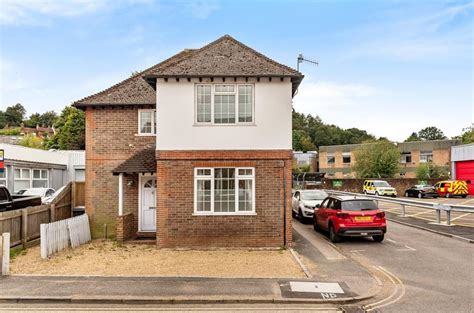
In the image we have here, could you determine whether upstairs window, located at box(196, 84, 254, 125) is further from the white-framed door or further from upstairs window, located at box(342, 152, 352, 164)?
upstairs window, located at box(342, 152, 352, 164)

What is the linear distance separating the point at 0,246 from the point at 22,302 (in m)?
2.42

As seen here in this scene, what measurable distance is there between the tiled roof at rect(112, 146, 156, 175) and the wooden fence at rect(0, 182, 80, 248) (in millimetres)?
3169

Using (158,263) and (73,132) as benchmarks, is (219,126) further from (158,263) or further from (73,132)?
(73,132)

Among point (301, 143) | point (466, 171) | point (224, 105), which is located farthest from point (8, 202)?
point (301, 143)

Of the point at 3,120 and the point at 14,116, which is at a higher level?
the point at 14,116

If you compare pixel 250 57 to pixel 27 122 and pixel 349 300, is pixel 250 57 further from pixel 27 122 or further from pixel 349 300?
pixel 27 122

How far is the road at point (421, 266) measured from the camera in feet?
25.3

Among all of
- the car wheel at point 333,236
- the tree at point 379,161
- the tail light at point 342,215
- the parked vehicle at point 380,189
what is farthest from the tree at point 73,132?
the tail light at point 342,215

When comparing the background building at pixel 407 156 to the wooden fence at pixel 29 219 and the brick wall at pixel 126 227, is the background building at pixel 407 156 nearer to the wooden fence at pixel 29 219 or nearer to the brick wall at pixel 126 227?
the brick wall at pixel 126 227

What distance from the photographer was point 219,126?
13.5 metres

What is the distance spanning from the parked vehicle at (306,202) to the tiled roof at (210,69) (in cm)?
690

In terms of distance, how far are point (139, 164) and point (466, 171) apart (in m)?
36.2

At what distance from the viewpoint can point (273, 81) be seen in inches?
533

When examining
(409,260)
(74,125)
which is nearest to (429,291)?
(409,260)
